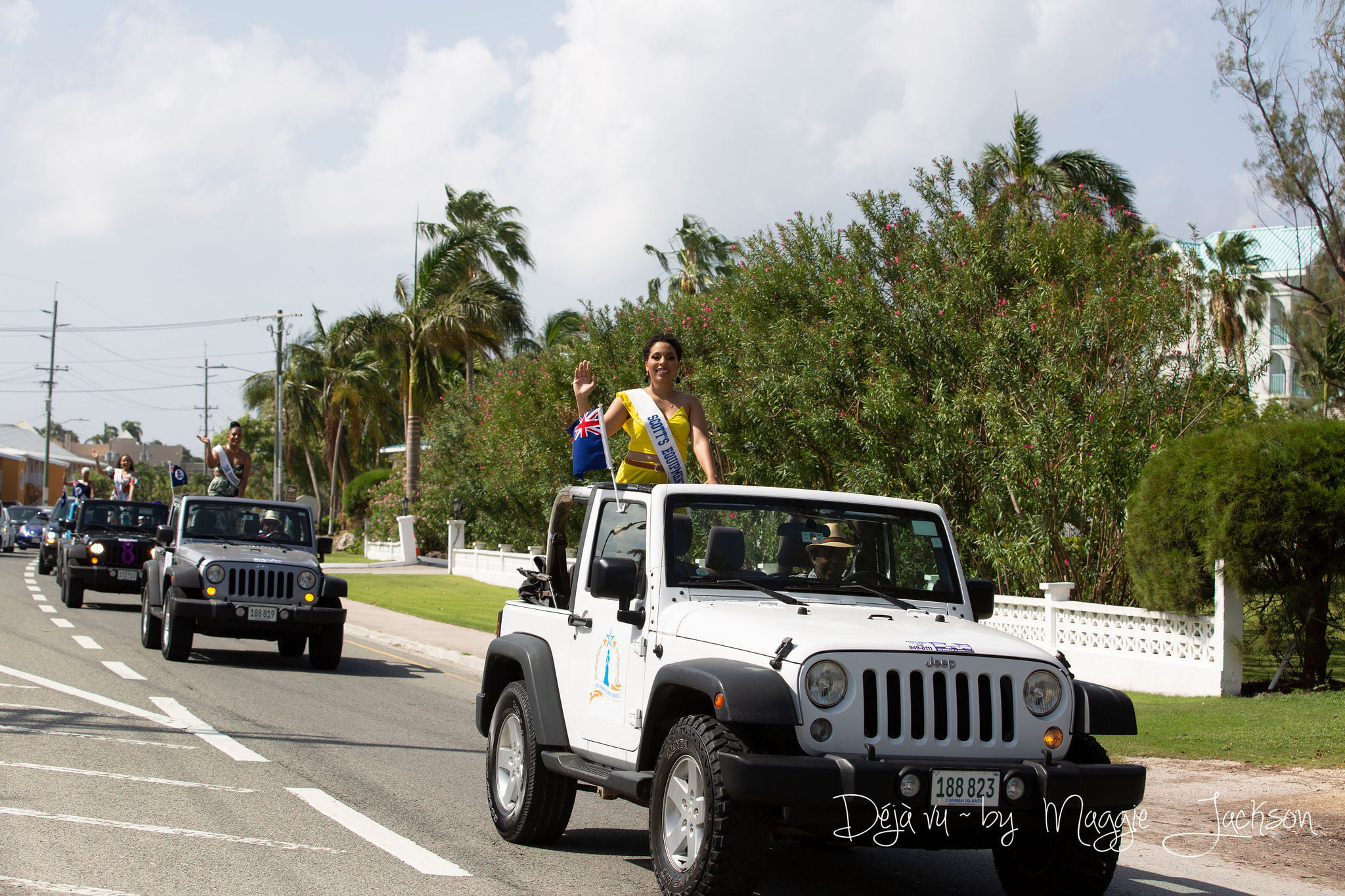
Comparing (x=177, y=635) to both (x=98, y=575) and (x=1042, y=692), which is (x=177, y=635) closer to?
(x=98, y=575)

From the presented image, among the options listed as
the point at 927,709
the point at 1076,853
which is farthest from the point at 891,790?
the point at 1076,853

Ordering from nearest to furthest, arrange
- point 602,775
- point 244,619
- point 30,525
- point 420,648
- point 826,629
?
point 826,629 → point 602,775 → point 244,619 → point 420,648 → point 30,525

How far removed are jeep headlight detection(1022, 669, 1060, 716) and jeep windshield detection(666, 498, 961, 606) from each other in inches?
38.3

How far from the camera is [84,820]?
20.6 ft

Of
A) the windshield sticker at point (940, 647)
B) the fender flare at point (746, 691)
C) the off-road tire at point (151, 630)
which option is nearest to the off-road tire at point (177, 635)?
the off-road tire at point (151, 630)

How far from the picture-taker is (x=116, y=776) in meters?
7.45

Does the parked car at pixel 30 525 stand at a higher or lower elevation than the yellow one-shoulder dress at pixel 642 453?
lower

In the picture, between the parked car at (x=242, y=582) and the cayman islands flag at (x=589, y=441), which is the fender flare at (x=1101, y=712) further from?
the parked car at (x=242, y=582)

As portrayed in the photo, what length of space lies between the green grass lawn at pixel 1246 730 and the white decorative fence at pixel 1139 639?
32 centimetres

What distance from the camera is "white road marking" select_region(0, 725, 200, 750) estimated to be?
8.52 metres

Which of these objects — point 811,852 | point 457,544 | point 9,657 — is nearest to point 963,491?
point 811,852

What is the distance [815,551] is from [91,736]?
18.8 ft

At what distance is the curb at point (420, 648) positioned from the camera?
15130 millimetres

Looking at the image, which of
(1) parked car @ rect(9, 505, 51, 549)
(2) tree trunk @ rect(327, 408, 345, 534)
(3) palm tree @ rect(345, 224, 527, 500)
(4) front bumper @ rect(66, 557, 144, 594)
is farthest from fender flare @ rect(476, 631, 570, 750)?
(2) tree trunk @ rect(327, 408, 345, 534)
